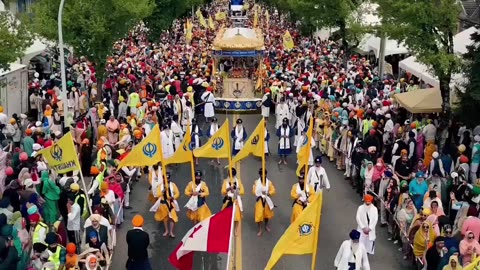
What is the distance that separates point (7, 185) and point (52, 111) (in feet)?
18.9

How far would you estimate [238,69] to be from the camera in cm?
2883

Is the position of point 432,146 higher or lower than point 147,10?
lower

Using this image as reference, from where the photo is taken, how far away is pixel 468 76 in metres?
16.7

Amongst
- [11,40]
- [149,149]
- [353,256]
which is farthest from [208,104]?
[353,256]

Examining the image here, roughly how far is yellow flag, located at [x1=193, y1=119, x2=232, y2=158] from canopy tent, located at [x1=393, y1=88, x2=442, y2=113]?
269 inches

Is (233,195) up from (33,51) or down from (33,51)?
down

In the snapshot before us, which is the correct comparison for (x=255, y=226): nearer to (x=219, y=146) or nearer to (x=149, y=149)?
(x=219, y=146)

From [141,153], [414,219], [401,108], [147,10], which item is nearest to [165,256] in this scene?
[141,153]

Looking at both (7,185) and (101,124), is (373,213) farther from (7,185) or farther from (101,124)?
(101,124)

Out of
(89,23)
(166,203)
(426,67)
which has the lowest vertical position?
(166,203)

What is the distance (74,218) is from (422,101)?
422 inches

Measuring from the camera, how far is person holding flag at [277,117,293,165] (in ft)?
58.4

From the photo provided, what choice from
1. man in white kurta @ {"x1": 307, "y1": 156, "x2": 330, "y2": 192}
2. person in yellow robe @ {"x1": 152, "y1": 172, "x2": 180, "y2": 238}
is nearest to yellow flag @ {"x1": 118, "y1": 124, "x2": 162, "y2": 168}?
person in yellow robe @ {"x1": 152, "y1": 172, "x2": 180, "y2": 238}

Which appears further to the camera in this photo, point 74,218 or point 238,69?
point 238,69
